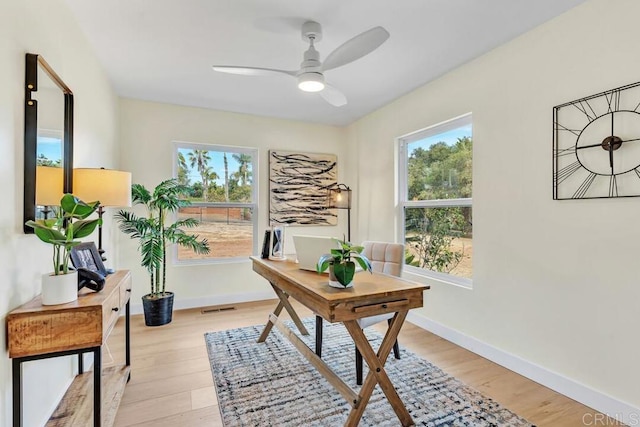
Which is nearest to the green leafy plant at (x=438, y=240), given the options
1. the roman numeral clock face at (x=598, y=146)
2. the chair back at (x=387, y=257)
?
the chair back at (x=387, y=257)

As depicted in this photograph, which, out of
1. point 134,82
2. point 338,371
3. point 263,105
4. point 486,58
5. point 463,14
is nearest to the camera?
point 463,14

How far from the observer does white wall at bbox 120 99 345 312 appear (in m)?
3.68

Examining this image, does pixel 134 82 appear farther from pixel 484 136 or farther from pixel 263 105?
pixel 484 136

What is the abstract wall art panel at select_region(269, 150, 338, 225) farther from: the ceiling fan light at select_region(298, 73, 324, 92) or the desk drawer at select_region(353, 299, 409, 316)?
the desk drawer at select_region(353, 299, 409, 316)

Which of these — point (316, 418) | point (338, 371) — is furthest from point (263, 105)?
point (316, 418)

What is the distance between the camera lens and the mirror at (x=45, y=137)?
1514mm

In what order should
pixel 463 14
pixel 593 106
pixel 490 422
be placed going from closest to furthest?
pixel 490 422
pixel 593 106
pixel 463 14

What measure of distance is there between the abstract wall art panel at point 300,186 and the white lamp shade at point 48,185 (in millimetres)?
2629

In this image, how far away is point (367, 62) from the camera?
2.76 m

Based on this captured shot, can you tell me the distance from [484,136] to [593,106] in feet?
2.52

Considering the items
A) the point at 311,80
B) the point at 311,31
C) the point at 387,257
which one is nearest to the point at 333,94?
the point at 311,80

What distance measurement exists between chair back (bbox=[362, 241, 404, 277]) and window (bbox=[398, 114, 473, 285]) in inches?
29.6

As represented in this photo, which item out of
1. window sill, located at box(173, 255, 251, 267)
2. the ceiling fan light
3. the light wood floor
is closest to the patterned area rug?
the light wood floor

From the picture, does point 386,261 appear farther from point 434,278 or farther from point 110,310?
point 110,310
